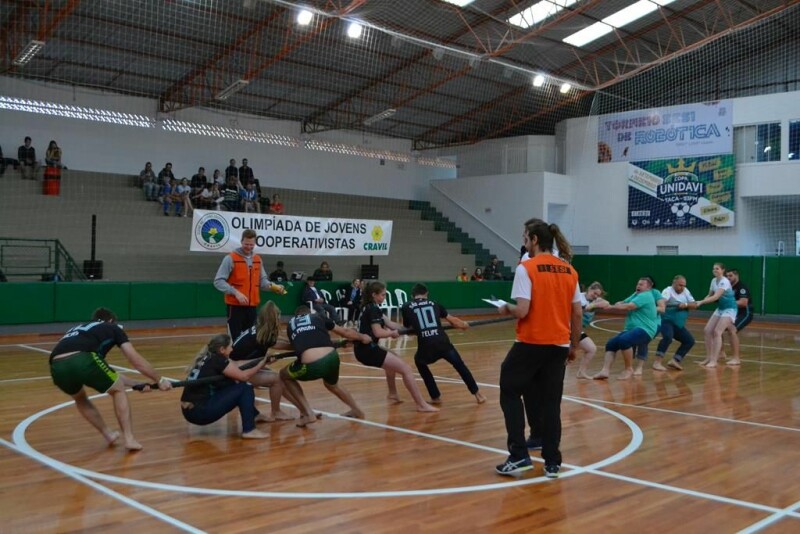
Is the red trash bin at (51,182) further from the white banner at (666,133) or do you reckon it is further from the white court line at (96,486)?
the white banner at (666,133)

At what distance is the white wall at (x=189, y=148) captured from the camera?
24281mm

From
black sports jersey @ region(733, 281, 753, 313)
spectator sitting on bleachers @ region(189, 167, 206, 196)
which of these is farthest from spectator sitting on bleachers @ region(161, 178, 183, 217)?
black sports jersey @ region(733, 281, 753, 313)

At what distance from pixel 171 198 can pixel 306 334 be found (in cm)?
1816

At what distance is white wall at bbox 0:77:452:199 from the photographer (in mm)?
24281

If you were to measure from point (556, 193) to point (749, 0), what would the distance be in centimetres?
1074

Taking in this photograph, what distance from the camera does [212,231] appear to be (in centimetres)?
2130

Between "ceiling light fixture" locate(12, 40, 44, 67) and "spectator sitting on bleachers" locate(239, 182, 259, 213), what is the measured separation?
7.60 meters

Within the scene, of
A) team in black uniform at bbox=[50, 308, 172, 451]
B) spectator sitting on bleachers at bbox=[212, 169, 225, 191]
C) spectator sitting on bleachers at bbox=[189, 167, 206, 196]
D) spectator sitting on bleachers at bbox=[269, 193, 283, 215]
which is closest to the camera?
team in black uniform at bbox=[50, 308, 172, 451]

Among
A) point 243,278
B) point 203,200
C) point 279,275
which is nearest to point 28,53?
point 203,200

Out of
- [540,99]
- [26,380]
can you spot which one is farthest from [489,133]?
[26,380]

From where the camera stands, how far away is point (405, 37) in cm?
2136

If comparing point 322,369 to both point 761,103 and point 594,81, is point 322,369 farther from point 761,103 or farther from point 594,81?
point 761,103

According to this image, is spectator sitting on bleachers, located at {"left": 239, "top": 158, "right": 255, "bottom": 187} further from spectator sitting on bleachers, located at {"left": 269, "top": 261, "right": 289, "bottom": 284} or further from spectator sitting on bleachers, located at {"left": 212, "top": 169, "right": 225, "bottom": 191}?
spectator sitting on bleachers, located at {"left": 269, "top": 261, "right": 289, "bottom": 284}

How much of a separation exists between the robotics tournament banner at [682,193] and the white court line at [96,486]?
26784 millimetres
